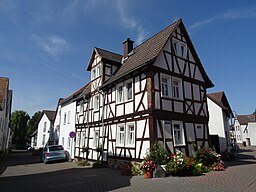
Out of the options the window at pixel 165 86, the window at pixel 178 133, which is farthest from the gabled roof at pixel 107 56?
the window at pixel 178 133

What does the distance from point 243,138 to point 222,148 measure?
37.1 meters

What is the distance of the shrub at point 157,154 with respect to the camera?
9461 millimetres

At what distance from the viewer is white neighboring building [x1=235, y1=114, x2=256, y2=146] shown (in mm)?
49781

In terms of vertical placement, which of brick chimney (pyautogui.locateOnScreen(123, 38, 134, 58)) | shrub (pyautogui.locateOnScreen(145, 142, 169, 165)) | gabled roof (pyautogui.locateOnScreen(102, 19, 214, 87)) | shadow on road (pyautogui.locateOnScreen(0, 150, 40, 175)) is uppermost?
brick chimney (pyautogui.locateOnScreen(123, 38, 134, 58))

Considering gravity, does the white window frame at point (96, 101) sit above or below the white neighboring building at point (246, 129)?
above

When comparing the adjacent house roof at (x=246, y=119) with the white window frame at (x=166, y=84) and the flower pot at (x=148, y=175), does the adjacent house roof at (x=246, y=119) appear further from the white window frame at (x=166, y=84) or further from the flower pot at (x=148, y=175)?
the flower pot at (x=148, y=175)

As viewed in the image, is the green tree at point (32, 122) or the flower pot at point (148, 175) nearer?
the flower pot at point (148, 175)

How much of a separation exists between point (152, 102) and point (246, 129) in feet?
172

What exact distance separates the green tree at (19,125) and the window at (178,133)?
2193 inches

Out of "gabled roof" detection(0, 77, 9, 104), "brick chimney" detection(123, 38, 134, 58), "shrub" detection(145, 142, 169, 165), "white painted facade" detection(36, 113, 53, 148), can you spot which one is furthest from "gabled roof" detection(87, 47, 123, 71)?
"white painted facade" detection(36, 113, 53, 148)

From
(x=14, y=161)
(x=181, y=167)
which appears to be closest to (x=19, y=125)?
(x=14, y=161)

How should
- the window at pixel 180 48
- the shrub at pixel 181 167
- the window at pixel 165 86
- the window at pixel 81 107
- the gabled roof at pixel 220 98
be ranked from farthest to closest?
the gabled roof at pixel 220 98
the window at pixel 81 107
the window at pixel 180 48
the window at pixel 165 86
the shrub at pixel 181 167

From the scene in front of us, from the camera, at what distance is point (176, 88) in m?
13.1

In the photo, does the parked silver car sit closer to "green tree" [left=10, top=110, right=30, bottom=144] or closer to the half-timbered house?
the half-timbered house
